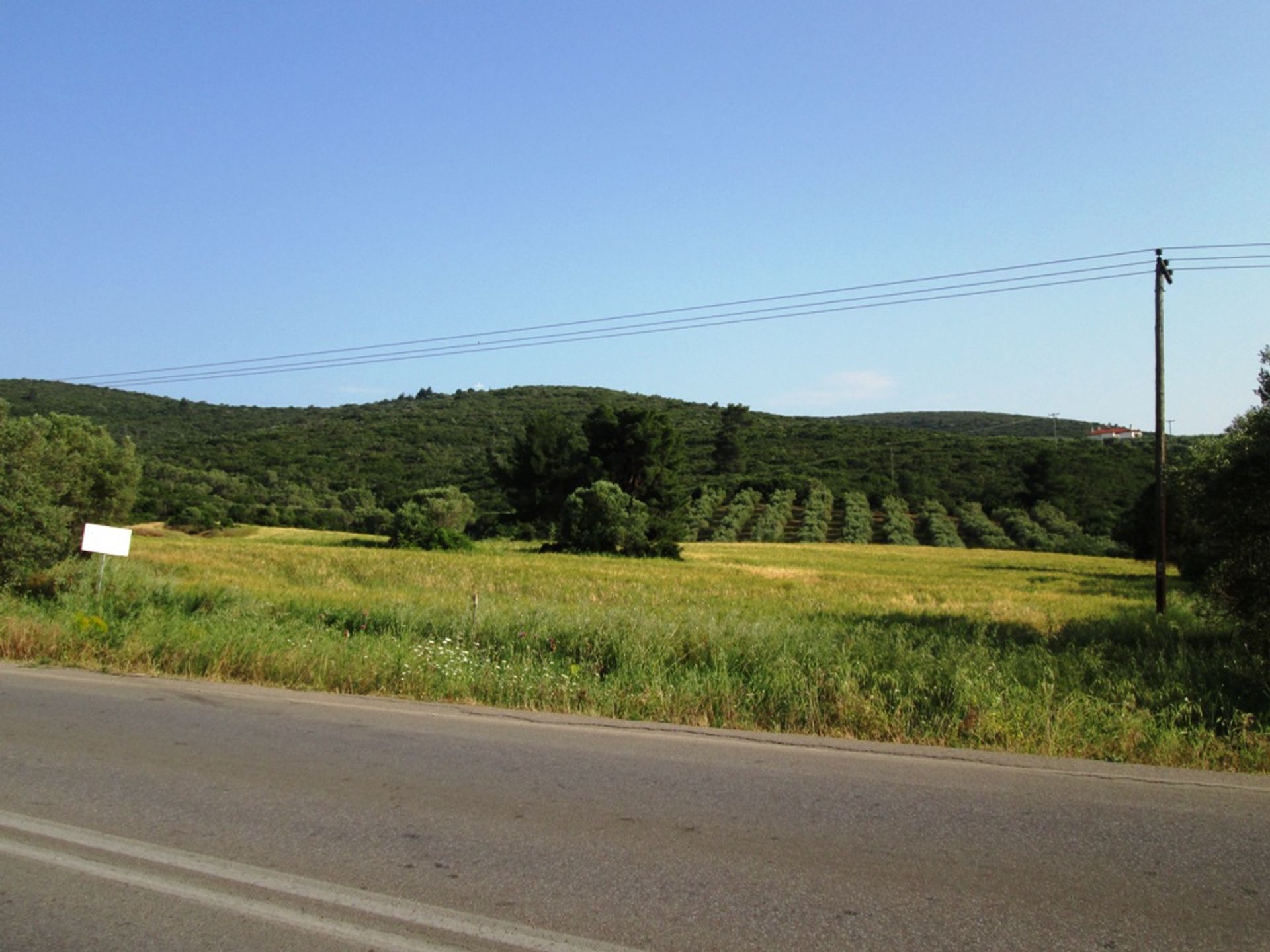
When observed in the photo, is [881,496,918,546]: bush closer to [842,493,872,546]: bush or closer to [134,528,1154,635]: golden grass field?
[842,493,872,546]: bush

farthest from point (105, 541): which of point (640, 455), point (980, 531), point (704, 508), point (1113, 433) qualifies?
point (1113, 433)

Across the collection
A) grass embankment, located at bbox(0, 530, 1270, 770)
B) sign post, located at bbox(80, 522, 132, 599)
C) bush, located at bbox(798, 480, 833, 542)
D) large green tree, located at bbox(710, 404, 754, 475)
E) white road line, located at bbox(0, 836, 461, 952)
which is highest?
large green tree, located at bbox(710, 404, 754, 475)

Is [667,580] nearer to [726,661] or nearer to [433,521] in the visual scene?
[726,661]

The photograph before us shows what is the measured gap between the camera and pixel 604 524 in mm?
53969

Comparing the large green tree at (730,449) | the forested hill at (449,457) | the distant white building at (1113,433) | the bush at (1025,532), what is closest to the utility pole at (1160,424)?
the forested hill at (449,457)

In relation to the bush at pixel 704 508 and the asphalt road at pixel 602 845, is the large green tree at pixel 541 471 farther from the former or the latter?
the asphalt road at pixel 602 845

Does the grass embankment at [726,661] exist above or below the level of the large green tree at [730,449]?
below

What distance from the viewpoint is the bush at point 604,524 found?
53844 millimetres

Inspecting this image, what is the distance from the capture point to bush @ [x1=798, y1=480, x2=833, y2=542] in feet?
246

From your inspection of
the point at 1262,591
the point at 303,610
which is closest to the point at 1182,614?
the point at 1262,591

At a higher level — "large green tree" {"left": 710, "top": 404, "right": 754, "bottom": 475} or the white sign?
"large green tree" {"left": 710, "top": 404, "right": 754, "bottom": 475}

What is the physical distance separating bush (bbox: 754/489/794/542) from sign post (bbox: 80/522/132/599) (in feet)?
200

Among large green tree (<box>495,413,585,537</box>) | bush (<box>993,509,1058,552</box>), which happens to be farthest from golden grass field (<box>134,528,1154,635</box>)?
bush (<box>993,509,1058,552</box>)

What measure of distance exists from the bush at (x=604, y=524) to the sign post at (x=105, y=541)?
38481 mm
